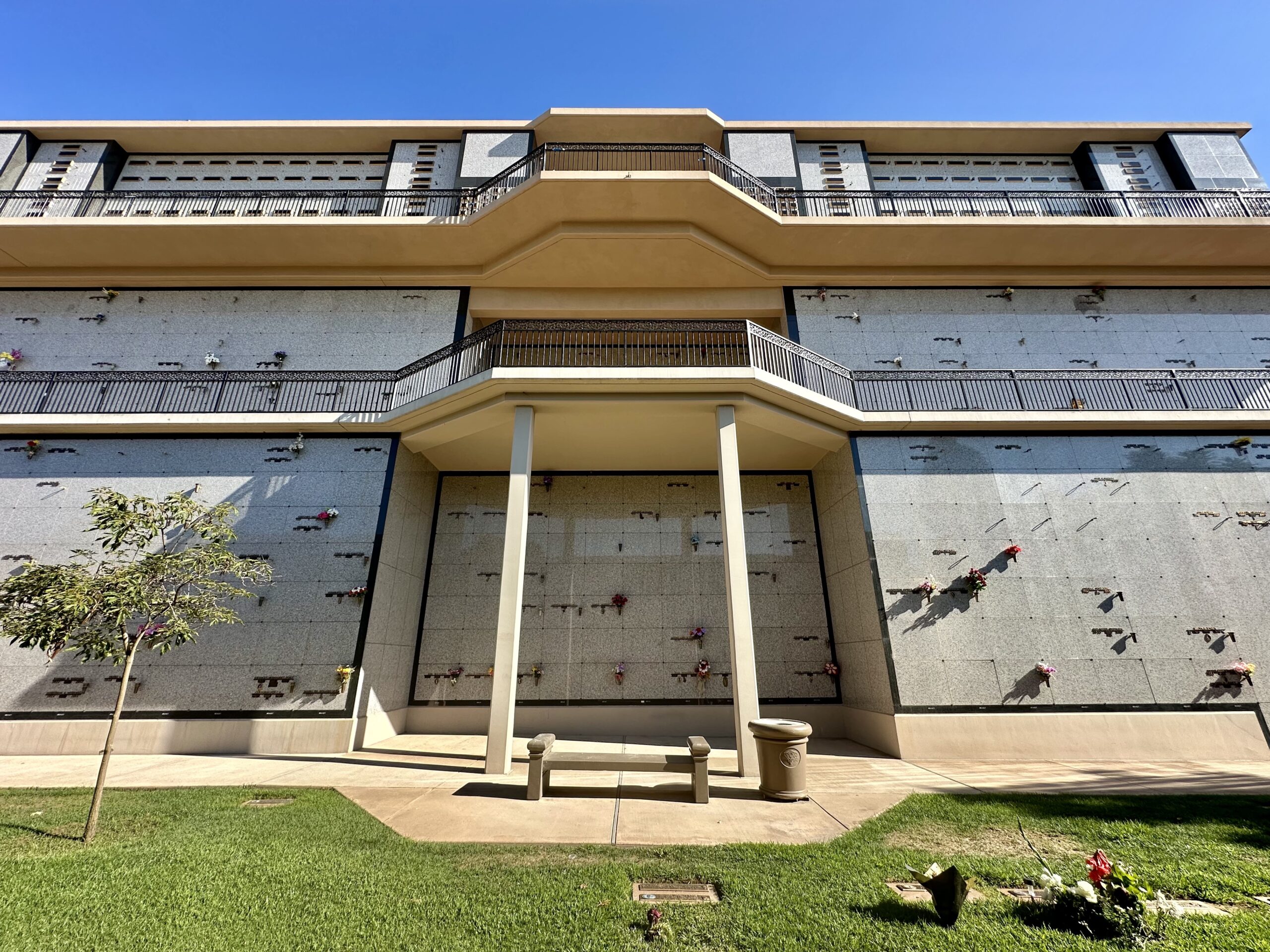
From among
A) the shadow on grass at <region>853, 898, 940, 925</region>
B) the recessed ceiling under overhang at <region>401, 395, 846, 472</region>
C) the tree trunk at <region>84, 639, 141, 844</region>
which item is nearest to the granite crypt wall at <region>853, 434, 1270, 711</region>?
the recessed ceiling under overhang at <region>401, 395, 846, 472</region>

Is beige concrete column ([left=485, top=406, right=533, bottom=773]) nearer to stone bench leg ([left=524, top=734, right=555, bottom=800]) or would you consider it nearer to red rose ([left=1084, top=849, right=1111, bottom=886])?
stone bench leg ([left=524, top=734, right=555, bottom=800])

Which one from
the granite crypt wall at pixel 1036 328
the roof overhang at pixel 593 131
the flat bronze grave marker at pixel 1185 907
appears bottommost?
the flat bronze grave marker at pixel 1185 907

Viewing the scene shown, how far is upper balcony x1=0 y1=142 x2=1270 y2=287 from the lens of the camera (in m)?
13.1

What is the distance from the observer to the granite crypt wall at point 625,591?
12227 mm

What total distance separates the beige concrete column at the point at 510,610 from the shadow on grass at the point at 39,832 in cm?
459

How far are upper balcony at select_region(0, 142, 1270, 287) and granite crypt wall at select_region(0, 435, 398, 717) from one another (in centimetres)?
535

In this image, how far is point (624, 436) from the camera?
1220 centimetres

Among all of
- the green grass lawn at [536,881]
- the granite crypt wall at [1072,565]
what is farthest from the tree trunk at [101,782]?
the granite crypt wall at [1072,565]

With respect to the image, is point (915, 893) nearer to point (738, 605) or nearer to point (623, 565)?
point (738, 605)

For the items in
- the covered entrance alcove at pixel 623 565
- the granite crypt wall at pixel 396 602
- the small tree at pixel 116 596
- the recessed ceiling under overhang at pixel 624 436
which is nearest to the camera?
the small tree at pixel 116 596

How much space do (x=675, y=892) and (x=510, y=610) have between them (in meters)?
5.65

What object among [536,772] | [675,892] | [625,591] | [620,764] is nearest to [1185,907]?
[675,892]

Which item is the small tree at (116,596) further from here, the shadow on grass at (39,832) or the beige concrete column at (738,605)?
the beige concrete column at (738,605)

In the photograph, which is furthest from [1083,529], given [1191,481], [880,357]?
[880,357]
